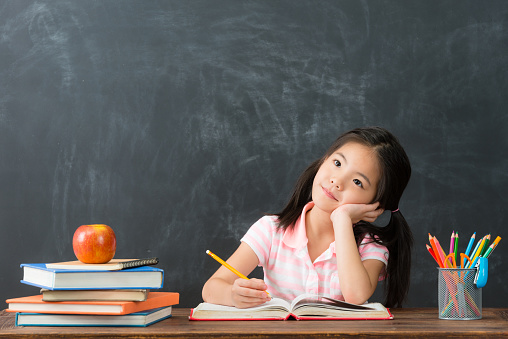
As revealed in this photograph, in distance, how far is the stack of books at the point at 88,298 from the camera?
110 centimetres

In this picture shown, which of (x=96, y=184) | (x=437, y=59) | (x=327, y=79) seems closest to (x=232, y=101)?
(x=327, y=79)

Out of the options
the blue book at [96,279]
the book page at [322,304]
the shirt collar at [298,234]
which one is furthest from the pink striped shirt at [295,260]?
the blue book at [96,279]

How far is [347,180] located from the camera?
1.52 meters

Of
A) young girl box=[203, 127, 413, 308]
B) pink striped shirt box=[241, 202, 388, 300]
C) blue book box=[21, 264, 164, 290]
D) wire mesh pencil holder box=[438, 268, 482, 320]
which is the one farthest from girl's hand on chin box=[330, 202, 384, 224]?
blue book box=[21, 264, 164, 290]

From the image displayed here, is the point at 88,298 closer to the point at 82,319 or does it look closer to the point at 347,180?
the point at 82,319

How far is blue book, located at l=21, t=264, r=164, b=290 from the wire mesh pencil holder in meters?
0.61

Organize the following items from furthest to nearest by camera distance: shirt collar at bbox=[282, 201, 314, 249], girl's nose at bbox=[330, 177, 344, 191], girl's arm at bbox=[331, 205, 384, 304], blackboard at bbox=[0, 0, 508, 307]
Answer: blackboard at bbox=[0, 0, 508, 307] → shirt collar at bbox=[282, 201, 314, 249] → girl's nose at bbox=[330, 177, 344, 191] → girl's arm at bbox=[331, 205, 384, 304]

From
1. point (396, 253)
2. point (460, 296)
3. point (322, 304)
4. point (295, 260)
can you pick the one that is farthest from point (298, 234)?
point (460, 296)

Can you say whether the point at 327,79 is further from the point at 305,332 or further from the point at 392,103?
the point at 305,332

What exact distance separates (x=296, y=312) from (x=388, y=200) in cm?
56

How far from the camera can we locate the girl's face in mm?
1515

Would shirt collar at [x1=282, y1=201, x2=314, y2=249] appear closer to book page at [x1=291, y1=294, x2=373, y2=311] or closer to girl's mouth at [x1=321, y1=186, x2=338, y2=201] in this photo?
girl's mouth at [x1=321, y1=186, x2=338, y2=201]

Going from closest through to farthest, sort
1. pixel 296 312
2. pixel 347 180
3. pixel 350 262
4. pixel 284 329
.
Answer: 1. pixel 284 329
2. pixel 296 312
3. pixel 350 262
4. pixel 347 180

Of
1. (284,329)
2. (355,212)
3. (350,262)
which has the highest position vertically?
(355,212)
